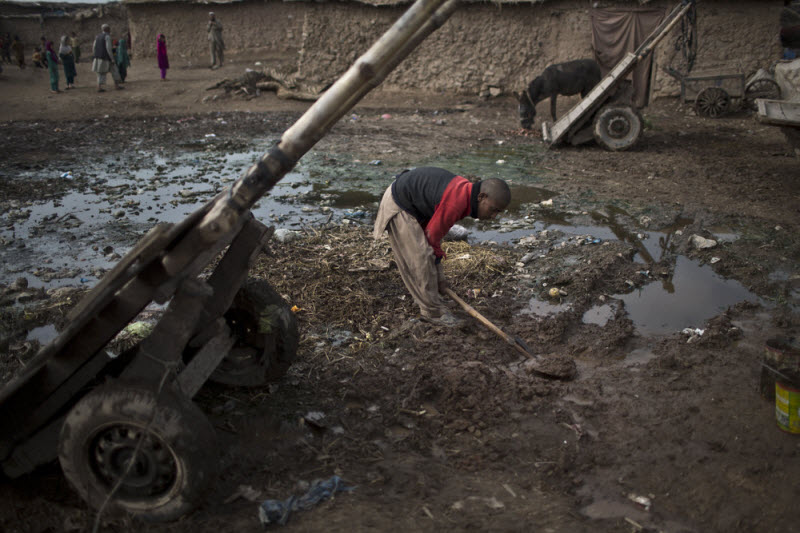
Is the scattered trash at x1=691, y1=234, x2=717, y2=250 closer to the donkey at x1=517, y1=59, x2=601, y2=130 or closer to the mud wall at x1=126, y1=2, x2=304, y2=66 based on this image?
the donkey at x1=517, y1=59, x2=601, y2=130

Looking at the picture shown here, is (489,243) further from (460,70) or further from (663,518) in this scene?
(460,70)

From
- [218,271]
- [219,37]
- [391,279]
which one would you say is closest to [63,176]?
[391,279]

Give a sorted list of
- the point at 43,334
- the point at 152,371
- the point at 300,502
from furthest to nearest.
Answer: the point at 43,334 < the point at 300,502 < the point at 152,371

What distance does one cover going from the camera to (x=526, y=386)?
11.9 ft

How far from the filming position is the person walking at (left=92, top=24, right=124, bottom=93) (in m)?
16.0

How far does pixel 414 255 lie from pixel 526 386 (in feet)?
4.27

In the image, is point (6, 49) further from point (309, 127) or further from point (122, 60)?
point (309, 127)

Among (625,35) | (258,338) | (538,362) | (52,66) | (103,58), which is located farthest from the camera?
(52,66)

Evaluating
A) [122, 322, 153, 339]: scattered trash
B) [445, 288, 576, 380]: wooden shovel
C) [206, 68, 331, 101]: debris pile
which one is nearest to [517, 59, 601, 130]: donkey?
[206, 68, 331, 101]: debris pile

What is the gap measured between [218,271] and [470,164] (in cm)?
726

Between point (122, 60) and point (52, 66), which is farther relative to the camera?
point (122, 60)

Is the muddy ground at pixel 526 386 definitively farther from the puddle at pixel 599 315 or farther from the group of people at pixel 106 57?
the group of people at pixel 106 57

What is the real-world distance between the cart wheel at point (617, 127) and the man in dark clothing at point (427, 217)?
21.8 feet

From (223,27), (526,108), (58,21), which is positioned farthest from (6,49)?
(526,108)
